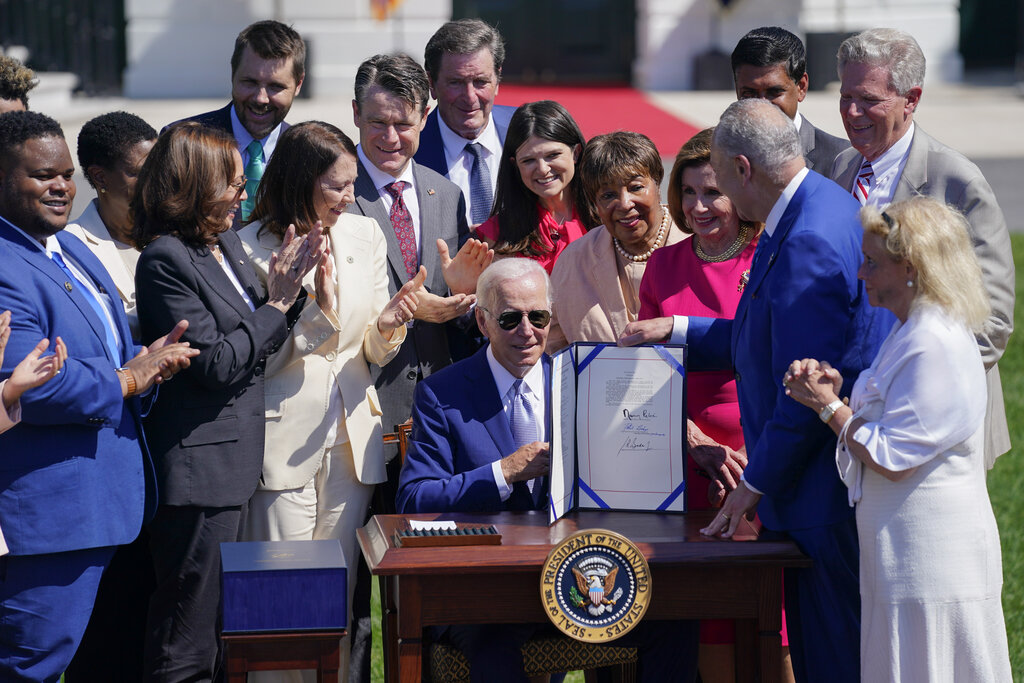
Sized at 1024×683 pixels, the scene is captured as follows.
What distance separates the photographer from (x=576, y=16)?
79.0 feet

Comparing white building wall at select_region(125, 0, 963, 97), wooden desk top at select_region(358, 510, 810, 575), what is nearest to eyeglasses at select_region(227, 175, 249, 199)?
wooden desk top at select_region(358, 510, 810, 575)

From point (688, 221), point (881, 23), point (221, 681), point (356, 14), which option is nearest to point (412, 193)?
point (688, 221)

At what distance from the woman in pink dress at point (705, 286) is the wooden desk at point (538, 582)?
0.50 metres

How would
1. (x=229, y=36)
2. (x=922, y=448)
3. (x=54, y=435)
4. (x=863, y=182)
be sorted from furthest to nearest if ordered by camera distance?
(x=229, y=36)
(x=863, y=182)
(x=54, y=435)
(x=922, y=448)

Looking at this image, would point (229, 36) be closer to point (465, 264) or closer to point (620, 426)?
point (465, 264)

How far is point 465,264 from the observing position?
449 centimetres

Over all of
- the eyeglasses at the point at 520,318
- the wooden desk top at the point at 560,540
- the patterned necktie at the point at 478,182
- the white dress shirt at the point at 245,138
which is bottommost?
the wooden desk top at the point at 560,540

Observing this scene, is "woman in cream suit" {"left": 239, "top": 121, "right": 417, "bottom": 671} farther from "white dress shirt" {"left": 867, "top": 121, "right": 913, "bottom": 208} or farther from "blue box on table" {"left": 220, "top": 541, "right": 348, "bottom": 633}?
"white dress shirt" {"left": 867, "top": 121, "right": 913, "bottom": 208}

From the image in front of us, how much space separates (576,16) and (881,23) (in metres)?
5.62

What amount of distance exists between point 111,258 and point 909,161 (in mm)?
2722

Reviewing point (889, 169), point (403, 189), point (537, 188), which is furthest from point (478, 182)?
point (889, 169)

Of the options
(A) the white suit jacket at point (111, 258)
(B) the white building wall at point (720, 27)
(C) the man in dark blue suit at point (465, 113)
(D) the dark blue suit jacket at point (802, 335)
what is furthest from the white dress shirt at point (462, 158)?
(B) the white building wall at point (720, 27)

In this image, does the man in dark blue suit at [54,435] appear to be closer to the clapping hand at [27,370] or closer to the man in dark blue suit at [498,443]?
the clapping hand at [27,370]

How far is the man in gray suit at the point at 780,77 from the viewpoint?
4895mm
